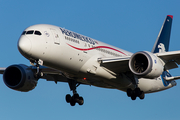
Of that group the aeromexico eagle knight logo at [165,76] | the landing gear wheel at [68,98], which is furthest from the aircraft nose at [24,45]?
the aeromexico eagle knight logo at [165,76]

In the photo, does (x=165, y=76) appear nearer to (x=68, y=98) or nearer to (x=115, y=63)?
(x=115, y=63)

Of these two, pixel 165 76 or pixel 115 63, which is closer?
pixel 115 63

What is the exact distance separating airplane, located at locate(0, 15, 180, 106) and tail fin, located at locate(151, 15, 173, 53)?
225 inches

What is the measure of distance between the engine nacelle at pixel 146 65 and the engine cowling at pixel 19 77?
10816 millimetres

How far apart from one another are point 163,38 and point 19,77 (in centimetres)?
1776

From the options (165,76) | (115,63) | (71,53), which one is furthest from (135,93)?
(71,53)

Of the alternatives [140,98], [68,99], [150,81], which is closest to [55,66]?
[68,99]

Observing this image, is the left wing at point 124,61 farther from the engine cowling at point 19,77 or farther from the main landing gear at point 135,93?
the engine cowling at point 19,77

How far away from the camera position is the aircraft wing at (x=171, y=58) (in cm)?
2556

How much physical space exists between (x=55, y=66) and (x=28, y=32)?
3.25 meters

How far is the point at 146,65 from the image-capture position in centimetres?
2567

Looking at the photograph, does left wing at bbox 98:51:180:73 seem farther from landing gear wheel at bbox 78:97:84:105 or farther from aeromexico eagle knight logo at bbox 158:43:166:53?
aeromexico eagle knight logo at bbox 158:43:166:53

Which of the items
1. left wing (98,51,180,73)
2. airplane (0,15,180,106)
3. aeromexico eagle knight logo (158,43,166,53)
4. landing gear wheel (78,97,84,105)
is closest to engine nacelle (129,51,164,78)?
airplane (0,15,180,106)

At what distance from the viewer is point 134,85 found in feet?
96.2
